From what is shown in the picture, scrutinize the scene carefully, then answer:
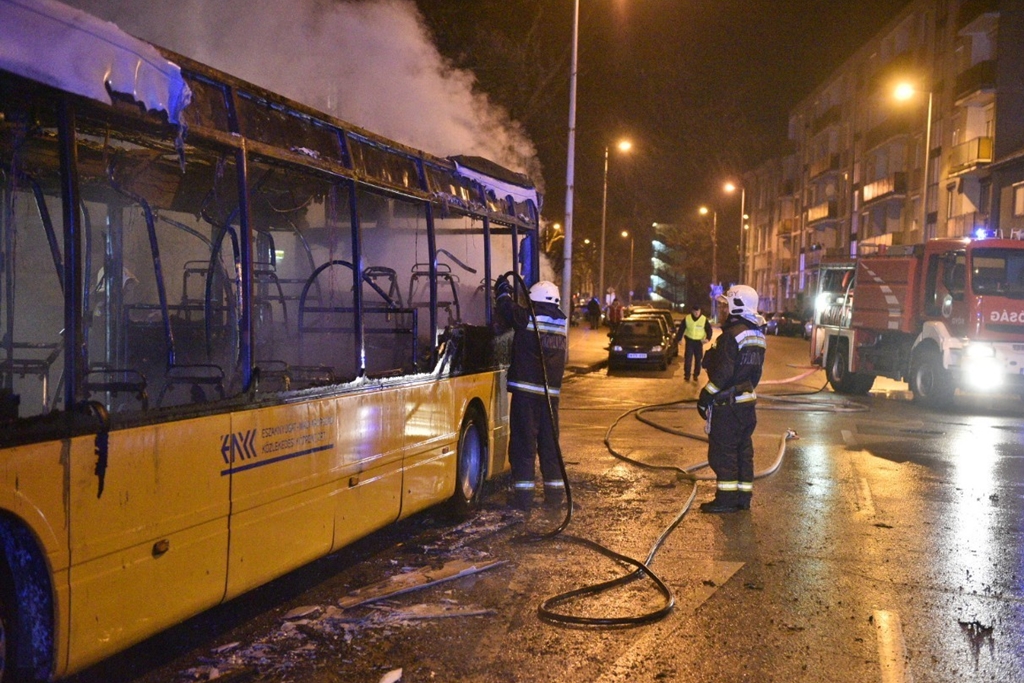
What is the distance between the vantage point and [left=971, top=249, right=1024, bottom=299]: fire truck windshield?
54.1 ft

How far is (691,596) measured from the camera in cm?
576

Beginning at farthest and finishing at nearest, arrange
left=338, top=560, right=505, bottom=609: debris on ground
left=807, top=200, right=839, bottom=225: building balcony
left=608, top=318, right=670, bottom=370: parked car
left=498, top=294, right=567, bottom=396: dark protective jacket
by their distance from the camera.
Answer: left=807, top=200, right=839, bottom=225: building balcony < left=608, top=318, right=670, bottom=370: parked car < left=498, top=294, right=567, bottom=396: dark protective jacket < left=338, top=560, right=505, bottom=609: debris on ground

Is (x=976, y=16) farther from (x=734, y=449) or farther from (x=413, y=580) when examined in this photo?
(x=413, y=580)

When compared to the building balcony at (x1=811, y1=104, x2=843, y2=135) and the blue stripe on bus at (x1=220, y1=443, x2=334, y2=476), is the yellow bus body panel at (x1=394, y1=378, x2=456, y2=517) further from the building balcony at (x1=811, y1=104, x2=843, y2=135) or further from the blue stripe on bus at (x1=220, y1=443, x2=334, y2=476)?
the building balcony at (x1=811, y1=104, x2=843, y2=135)

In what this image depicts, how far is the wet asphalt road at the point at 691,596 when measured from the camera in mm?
4633

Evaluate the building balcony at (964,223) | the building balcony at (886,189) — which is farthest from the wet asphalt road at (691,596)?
the building balcony at (886,189)

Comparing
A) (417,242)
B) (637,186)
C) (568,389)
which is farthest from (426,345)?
(637,186)

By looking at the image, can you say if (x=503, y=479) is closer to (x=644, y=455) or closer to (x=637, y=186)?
(x=644, y=455)

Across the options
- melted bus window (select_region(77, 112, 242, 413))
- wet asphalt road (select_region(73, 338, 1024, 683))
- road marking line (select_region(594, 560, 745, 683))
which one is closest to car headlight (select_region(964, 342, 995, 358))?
wet asphalt road (select_region(73, 338, 1024, 683))

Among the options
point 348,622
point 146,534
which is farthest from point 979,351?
point 146,534

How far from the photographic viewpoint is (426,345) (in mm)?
7316

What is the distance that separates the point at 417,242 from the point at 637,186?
35429 millimetres

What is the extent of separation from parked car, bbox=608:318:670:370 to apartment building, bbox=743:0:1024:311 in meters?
4.00

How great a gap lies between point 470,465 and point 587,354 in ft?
76.9
